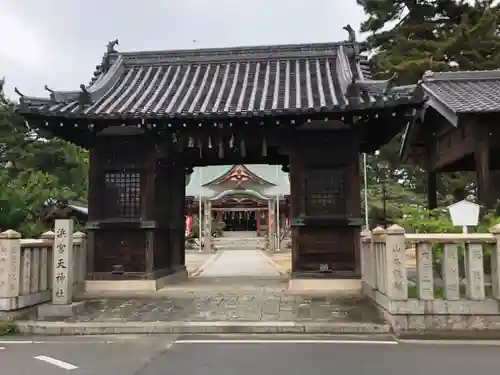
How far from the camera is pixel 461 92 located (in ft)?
47.3

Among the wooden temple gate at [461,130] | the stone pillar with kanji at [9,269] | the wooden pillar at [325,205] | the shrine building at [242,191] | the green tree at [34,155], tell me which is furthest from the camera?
the shrine building at [242,191]

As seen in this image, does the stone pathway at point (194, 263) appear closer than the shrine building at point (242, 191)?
Yes

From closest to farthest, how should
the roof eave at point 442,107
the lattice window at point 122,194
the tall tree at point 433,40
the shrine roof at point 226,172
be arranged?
the roof eave at point 442,107, the lattice window at point 122,194, the tall tree at point 433,40, the shrine roof at point 226,172

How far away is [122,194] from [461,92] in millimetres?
9690

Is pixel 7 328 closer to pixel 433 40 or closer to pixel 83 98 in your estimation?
pixel 83 98

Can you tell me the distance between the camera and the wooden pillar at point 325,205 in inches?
480

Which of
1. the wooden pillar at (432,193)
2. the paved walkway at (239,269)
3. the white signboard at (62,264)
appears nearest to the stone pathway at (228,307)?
the white signboard at (62,264)

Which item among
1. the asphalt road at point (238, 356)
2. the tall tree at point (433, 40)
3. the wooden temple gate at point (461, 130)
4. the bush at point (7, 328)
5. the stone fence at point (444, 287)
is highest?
the tall tree at point (433, 40)

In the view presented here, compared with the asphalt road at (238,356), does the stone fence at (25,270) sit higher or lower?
higher

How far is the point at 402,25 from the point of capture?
88.4 feet

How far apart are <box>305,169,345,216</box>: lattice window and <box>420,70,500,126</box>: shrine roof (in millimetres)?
3177

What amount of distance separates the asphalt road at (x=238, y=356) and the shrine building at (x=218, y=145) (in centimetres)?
458

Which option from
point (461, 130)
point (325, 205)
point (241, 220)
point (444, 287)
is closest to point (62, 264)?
point (325, 205)

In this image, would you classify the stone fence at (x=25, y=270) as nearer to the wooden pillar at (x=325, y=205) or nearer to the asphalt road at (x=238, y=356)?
the asphalt road at (x=238, y=356)
